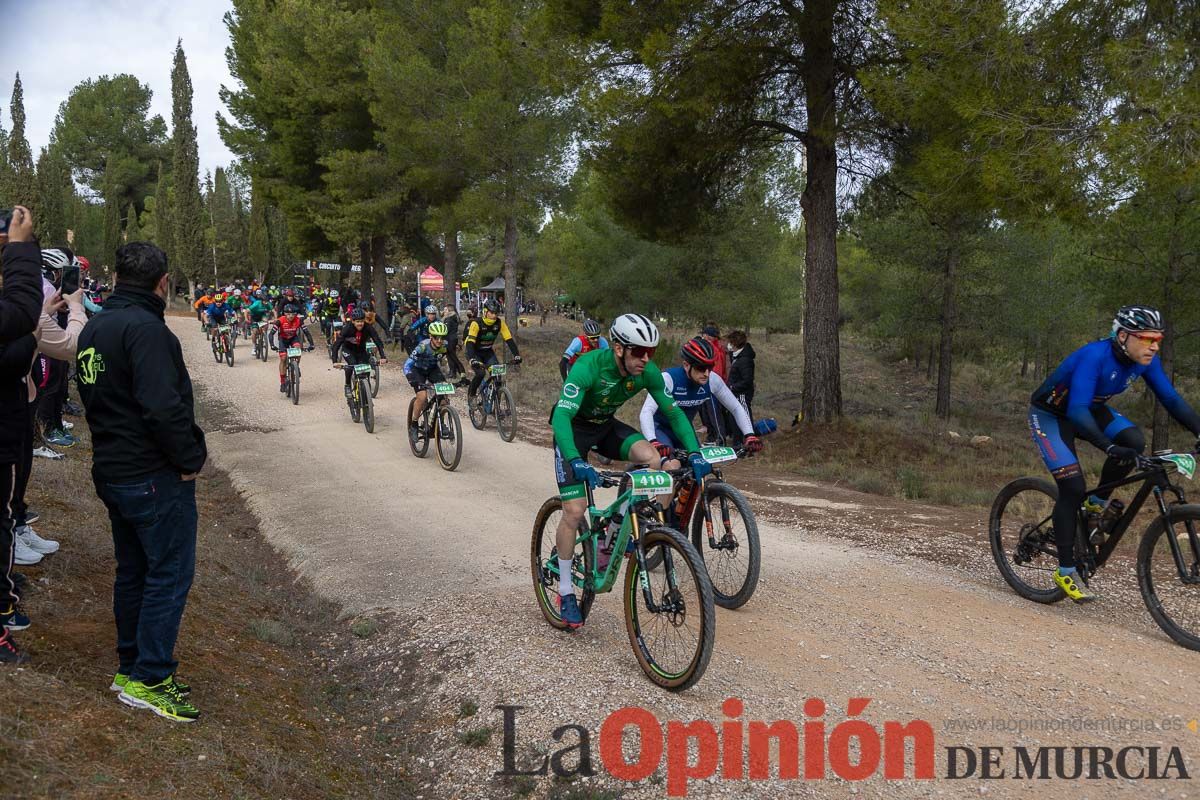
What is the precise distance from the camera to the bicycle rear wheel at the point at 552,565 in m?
5.48

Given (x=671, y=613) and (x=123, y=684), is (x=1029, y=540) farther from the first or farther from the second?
(x=123, y=684)

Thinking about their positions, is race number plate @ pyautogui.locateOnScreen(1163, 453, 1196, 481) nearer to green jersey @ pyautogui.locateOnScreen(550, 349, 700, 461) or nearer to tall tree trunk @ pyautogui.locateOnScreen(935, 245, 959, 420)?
green jersey @ pyautogui.locateOnScreen(550, 349, 700, 461)

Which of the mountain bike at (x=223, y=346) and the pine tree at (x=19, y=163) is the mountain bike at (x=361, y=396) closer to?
the mountain bike at (x=223, y=346)

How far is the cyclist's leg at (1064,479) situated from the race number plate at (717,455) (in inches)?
89.7

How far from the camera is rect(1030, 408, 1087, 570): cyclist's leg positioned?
231 inches

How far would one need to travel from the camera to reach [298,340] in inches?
741

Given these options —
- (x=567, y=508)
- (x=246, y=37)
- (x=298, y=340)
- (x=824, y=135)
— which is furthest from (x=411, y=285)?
(x=567, y=508)

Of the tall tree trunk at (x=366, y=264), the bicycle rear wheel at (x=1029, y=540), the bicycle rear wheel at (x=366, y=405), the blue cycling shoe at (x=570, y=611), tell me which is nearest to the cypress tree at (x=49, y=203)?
the tall tree trunk at (x=366, y=264)

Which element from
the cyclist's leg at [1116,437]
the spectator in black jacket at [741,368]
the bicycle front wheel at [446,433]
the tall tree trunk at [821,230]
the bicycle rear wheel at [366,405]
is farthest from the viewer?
the bicycle rear wheel at [366,405]

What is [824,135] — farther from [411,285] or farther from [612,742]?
[411,285]

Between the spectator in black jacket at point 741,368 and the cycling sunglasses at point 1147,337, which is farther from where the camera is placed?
the spectator in black jacket at point 741,368

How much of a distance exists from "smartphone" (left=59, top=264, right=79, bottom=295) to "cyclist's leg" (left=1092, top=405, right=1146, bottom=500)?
7517 mm

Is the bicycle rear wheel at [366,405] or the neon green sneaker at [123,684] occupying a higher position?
the bicycle rear wheel at [366,405]

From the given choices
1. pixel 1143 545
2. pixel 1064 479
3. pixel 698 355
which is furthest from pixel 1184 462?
pixel 698 355
